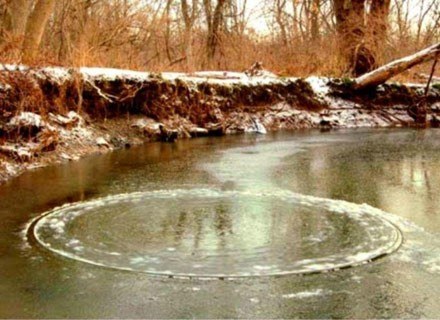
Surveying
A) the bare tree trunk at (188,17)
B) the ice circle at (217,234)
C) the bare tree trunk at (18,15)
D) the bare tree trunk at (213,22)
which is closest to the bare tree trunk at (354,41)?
the bare tree trunk at (213,22)

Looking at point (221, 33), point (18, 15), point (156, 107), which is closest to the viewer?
point (156, 107)

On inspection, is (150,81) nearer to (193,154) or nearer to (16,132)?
(193,154)

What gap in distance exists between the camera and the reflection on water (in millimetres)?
3760

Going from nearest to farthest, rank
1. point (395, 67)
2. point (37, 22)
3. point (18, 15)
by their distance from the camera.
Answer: point (18, 15), point (37, 22), point (395, 67)

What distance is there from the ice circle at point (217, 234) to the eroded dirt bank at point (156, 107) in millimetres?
2738

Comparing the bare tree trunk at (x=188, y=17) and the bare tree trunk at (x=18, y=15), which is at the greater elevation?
the bare tree trunk at (x=188, y=17)

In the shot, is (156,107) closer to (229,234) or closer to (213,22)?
(229,234)

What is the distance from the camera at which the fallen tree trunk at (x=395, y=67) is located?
56.0ft

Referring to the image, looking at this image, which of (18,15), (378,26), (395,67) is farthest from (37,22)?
(378,26)

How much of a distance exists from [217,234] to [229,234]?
10 cm

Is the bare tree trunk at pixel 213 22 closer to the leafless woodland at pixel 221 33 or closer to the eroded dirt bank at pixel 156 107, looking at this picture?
the leafless woodland at pixel 221 33

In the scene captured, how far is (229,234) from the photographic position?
533cm

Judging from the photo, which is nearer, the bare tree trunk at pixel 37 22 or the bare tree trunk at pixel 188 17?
the bare tree trunk at pixel 37 22

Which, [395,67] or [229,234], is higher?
[395,67]
